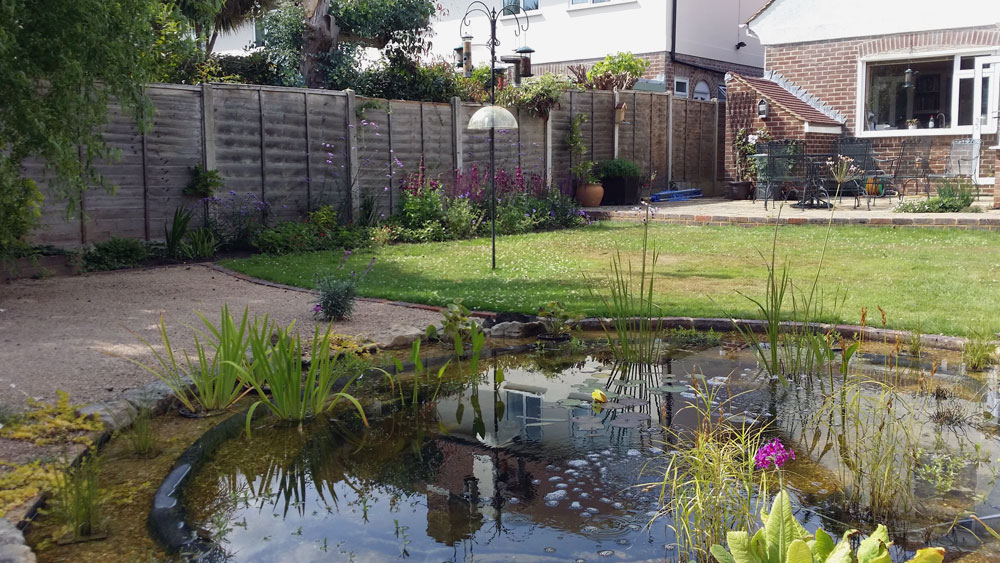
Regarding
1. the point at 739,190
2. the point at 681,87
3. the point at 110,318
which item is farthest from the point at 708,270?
the point at 681,87

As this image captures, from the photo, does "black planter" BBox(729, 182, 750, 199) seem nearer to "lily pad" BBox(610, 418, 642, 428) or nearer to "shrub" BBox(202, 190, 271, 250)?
"shrub" BBox(202, 190, 271, 250)

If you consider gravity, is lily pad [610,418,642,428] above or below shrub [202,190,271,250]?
below

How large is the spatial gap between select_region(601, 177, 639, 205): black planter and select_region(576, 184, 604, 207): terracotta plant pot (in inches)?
23.1

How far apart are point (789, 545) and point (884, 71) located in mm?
18408

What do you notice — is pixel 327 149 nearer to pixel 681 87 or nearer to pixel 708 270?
pixel 708 270

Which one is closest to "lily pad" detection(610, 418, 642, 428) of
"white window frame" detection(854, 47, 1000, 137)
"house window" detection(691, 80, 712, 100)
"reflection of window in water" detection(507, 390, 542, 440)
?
"reflection of window in water" detection(507, 390, 542, 440)

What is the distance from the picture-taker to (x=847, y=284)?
763 cm

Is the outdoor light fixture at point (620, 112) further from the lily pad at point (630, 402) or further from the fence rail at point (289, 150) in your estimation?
the lily pad at point (630, 402)

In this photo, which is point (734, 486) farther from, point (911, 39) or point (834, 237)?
point (911, 39)

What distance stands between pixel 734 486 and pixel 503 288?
4.97m

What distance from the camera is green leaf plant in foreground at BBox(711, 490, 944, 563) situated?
6.48 feet

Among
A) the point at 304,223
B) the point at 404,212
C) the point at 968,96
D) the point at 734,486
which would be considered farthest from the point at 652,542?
the point at 968,96

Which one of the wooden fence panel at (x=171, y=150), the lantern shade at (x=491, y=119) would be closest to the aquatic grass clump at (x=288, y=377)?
the lantern shade at (x=491, y=119)

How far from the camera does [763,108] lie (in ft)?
58.6
